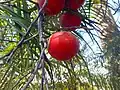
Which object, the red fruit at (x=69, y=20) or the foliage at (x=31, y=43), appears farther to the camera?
the red fruit at (x=69, y=20)

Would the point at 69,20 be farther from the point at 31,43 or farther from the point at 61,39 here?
the point at 31,43

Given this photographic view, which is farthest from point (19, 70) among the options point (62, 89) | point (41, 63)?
point (41, 63)

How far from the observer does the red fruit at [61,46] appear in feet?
1.45

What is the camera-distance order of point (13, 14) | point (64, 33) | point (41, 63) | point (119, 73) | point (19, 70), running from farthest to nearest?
1. point (119, 73)
2. point (19, 70)
3. point (13, 14)
4. point (64, 33)
5. point (41, 63)

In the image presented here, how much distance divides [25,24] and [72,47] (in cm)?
12

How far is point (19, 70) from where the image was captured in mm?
780

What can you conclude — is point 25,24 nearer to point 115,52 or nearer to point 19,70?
point 19,70

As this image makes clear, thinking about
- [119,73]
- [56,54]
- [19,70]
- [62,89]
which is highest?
[56,54]

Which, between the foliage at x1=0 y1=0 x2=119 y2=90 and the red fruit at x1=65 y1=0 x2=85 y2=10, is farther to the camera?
the red fruit at x1=65 y1=0 x2=85 y2=10

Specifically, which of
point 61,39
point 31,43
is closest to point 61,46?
point 61,39

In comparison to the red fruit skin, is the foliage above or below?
below

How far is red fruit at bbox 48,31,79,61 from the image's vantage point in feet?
1.45

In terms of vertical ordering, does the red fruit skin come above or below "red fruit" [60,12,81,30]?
above

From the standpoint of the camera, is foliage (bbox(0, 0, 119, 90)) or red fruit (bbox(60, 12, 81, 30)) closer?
foliage (bbox(0, 0, 119, 90))
